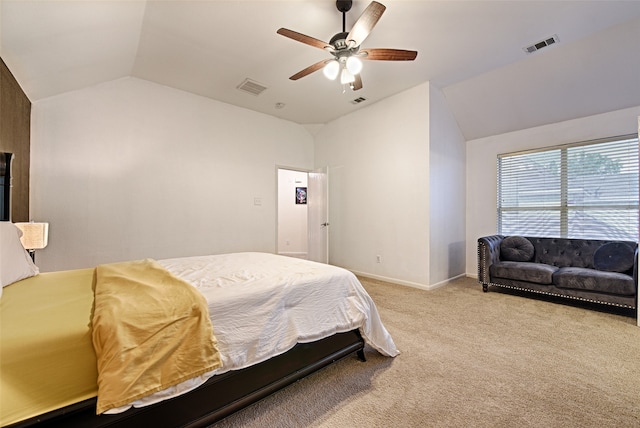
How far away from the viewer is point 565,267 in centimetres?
355

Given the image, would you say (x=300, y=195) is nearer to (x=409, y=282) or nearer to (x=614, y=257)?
(x=409, y=282)

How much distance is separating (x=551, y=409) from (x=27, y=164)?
5012mm

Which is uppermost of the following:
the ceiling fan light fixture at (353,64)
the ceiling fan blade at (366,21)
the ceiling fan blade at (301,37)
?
the ceiling fan blade at (301,37)

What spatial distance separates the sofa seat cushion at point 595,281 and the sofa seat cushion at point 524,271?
86 mm

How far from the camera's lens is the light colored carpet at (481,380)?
1503mm

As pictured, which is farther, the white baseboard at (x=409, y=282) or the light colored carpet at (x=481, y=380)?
the white baseboard at (x=409, y=282)

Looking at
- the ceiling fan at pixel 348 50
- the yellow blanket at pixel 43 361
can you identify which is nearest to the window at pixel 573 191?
the ceiling fan at pixel 348 50

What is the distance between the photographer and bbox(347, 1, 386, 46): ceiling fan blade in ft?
6.21

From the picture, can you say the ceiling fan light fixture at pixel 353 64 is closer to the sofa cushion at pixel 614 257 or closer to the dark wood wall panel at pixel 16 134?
the dark wood wall panel at pixel 16 134

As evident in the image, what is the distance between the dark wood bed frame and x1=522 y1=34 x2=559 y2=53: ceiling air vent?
3.83 m

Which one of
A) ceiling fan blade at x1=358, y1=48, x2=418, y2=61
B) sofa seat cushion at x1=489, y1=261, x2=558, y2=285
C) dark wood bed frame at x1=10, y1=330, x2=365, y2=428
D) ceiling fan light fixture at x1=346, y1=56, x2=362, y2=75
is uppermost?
ceiling fan blade at x1=358, y1=48, x2=418, y2=61

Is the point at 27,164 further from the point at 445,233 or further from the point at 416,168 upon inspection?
the point at 445,233

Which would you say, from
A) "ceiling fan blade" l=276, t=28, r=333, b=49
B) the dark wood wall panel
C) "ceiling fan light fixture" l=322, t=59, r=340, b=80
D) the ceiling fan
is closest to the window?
the ceiling fan

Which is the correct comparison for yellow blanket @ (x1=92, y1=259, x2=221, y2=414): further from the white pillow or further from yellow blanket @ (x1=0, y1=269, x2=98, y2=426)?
the white pillow
